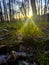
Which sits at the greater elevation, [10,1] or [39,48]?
[10,1]

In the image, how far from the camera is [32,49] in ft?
7.09

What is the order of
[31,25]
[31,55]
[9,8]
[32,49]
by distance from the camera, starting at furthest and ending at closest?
[9,8] → [31,25] → [32,49] → [31,55]

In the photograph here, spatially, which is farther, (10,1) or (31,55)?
(10,1)

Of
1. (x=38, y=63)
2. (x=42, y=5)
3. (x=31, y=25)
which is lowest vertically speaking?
(x=38, y=63)

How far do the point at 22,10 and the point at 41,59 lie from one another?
25.6 feet

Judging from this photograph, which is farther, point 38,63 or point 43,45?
point 43,45

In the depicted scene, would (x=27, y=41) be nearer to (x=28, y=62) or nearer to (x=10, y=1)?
(x=28, y=62)

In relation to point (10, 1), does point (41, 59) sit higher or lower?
lower

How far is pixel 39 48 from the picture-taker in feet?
7.27

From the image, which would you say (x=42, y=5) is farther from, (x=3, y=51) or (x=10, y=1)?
(x=3, y=51)

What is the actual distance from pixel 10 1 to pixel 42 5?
2.05 m

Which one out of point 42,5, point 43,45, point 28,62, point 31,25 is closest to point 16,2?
point 42,5

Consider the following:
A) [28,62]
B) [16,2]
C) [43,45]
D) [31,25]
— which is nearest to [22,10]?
[16,2]

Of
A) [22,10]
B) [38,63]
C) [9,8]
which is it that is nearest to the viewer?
[38,63]
